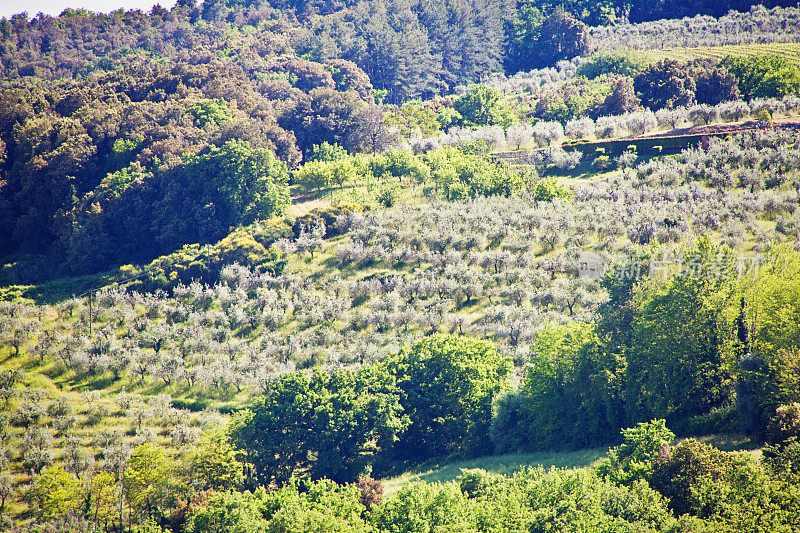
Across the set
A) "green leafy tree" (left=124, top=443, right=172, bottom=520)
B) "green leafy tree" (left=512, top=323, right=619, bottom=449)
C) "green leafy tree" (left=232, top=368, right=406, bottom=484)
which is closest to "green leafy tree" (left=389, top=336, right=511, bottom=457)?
"green leafy tree" (left=232, top=368, right=406, bottom=484)

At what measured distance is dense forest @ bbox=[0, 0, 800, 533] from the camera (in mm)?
29516

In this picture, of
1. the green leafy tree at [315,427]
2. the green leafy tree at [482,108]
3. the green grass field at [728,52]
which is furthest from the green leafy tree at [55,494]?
the green grass field at [728,52]

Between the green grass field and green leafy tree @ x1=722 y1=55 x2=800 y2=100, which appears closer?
green leafy tree @ x1=722 y1=55 x2=800 y2=100

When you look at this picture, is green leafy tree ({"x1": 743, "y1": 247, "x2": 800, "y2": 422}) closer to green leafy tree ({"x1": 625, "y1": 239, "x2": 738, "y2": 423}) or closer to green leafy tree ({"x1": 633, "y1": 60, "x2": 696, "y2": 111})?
green leafy tree ({"x1": 625, "y1": 239, "x2": 738, "y2": 423})

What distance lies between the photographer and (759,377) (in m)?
31.0

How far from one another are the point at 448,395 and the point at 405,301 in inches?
583

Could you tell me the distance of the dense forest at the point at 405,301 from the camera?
96.8 feet

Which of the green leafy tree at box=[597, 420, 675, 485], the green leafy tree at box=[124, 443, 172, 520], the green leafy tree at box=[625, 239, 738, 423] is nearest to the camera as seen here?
the green leafy tree at box=[597, 420, 675, 485]

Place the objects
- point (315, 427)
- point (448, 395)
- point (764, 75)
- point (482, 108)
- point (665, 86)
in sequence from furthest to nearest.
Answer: point (482, 108), point (665, 86), point (764, 75), point (448, 395), point (315, 427)

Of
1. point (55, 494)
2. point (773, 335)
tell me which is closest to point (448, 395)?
point (773, 335)

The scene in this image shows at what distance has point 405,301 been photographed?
172 ft

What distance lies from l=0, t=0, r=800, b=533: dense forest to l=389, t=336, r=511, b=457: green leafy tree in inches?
7.7

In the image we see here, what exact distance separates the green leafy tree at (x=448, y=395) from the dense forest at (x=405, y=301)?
0.20m

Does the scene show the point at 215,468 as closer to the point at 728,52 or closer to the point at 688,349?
the point at 688,349
